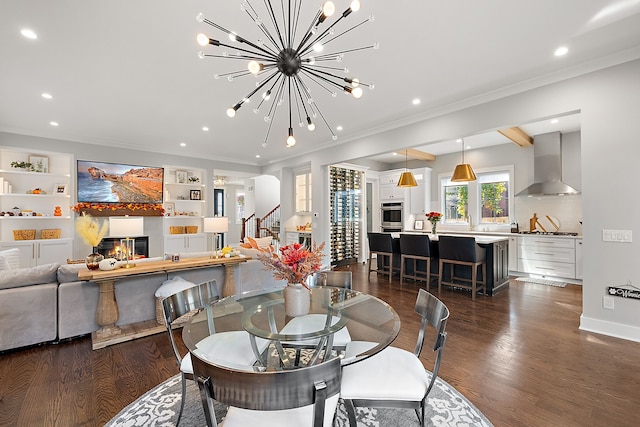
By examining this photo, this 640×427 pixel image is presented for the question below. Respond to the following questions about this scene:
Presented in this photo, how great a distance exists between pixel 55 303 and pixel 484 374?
4.05 m

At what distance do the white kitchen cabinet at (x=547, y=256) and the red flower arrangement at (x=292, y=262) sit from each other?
18.7ft

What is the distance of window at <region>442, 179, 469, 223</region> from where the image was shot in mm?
7172

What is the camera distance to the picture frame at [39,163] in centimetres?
559

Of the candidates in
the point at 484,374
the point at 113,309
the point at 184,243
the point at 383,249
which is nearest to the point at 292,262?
the point at 484,374

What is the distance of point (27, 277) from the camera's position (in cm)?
283

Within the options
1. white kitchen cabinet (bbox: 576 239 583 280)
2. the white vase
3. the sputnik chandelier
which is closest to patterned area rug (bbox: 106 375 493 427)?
the white vase

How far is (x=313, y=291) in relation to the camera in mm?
2525

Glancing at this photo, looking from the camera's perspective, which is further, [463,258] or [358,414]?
[463,258]

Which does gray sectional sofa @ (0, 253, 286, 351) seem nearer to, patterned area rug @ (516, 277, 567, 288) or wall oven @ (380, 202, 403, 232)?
wall oven @ (380, 202, 403, 232)

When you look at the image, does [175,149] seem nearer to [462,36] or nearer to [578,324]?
[462,36]

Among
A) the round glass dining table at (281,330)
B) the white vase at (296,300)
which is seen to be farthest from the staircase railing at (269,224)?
the white vase at (296,300)

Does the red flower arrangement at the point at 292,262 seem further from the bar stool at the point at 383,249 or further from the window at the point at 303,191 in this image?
the window at the point at 303,191

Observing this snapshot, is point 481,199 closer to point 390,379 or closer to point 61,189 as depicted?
point 390,379

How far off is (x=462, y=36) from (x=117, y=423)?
3.93m
